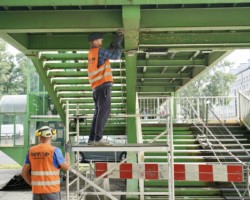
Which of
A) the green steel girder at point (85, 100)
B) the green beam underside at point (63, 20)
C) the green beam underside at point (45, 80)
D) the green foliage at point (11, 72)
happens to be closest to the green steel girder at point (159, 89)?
Answer: the green beam underside at point (45, 80)

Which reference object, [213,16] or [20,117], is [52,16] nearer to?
[213,16]

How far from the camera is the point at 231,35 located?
28.1ft

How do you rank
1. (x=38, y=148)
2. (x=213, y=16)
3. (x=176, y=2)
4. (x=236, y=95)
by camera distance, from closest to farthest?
(x=38, y=148) < (x=176, y=2) < (x=213, y=16) < (x=236, y=95)

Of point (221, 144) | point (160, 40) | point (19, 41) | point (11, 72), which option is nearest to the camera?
point (19, 41)

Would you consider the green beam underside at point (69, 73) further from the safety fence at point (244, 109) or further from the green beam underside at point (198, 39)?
the safety fence at point (244, 109)

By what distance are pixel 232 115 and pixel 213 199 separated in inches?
257

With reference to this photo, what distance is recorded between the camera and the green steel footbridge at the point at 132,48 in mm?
6980

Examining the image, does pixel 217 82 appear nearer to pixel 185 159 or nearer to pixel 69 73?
pixel 185 159

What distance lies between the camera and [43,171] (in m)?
5.00

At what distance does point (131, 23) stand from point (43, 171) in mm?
3077

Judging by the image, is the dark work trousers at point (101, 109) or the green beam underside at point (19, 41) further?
the green beam underside at point (19, 41)

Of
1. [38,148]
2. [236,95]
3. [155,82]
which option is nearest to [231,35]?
[38,148]

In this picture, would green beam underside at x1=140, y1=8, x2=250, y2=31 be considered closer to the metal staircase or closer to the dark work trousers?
the dark work trousers

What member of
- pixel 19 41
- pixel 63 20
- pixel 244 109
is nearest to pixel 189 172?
pixel 63 20
